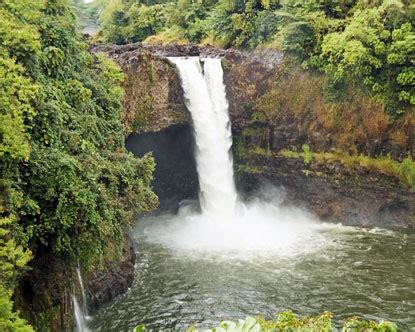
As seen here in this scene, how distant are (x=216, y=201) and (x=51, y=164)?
41.8 ft

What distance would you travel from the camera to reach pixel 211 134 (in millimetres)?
21812

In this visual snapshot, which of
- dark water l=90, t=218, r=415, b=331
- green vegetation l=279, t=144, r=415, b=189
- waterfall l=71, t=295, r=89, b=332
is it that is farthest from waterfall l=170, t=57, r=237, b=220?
waterfall l=71, t=295, r=89, b=332

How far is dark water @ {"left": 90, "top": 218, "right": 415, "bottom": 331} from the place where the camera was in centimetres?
1298

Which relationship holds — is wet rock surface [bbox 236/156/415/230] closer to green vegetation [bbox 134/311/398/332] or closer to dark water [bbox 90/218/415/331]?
dark water [bbox 90/218/415/331]

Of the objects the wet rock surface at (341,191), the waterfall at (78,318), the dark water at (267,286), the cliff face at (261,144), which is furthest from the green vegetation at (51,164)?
the wet rock surface at (341,191)

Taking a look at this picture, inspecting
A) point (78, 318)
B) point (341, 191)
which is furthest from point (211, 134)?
point (78, 318)

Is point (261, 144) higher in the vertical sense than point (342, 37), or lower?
lower

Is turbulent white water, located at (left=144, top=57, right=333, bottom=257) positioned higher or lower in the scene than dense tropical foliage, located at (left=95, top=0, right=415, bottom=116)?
lower

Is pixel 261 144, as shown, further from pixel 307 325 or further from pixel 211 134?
pixel 307 325

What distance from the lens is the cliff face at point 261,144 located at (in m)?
19.8

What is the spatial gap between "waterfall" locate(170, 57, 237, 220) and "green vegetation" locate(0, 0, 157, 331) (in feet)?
25.0

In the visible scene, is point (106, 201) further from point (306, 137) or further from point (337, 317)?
point (306, 137)

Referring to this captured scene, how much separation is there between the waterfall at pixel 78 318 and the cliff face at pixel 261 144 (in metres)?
8.74

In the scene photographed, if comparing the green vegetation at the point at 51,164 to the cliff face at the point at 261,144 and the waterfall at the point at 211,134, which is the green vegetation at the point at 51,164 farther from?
the waterfall at the point at 211,134
